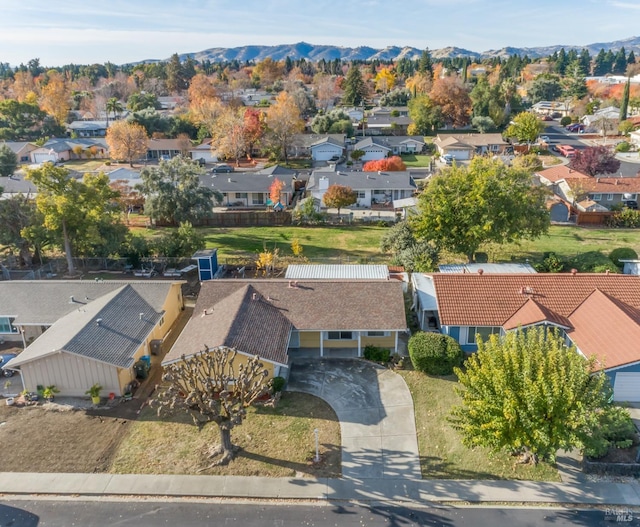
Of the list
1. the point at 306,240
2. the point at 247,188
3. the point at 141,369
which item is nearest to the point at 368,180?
the point at 247,188

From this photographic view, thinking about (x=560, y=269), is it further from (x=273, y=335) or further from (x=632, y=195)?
(x=632, y=195)

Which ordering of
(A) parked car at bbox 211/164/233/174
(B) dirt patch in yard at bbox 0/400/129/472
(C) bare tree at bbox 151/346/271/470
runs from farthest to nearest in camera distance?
1. (A) parked car at bbox 211/164/233/174
2. (B) dirt patch in yard at bbox 0/400/129/472
3. (C) bare tree at bbox 151/346/271/470

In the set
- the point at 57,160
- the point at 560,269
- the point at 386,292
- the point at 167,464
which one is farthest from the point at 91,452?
the point at 57,160

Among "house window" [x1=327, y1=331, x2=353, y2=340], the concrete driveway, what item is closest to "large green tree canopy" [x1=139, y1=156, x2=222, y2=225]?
"house window" [x1=327, y1=331, x2=353, y2=340]

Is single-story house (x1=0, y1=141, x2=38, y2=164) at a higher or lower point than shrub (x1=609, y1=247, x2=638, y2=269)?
higher

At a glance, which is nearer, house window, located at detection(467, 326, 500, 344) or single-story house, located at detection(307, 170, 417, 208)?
house window, located at detection(467, 326, 500, 344)

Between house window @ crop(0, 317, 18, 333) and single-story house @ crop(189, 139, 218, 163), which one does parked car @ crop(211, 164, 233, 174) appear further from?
house window @ crop(0, 317, 18, 333)
